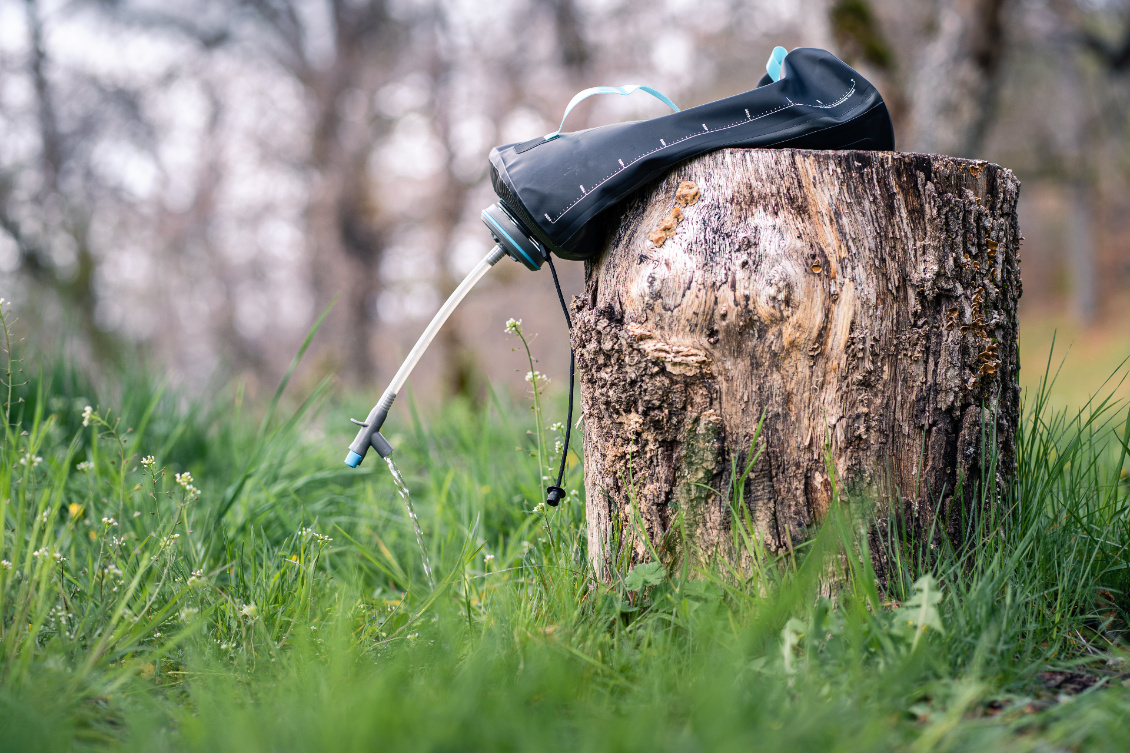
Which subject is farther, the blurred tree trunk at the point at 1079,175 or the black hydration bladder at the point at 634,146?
the blurred tree trunk at the point at 1079,175

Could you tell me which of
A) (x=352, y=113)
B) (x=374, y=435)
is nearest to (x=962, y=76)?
(x=374, y=435)

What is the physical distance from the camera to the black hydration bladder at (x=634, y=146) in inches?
64.8

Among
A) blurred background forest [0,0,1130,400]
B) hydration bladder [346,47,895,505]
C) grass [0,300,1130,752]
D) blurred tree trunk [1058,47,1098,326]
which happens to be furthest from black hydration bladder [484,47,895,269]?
blurred tree trunk [1058,47,1098,326]

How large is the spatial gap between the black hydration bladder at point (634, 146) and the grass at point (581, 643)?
0.45 meters

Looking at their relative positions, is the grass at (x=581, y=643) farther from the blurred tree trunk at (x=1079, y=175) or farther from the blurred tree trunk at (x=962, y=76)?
the blurred tree trunk at (x=1079, y=175)

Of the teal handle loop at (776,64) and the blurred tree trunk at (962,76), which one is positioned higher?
the blurred tree trunk at (962,76)

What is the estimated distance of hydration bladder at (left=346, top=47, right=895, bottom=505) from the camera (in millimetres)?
1647

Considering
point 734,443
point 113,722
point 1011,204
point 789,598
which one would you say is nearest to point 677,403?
point 734,443

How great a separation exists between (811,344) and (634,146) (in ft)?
2.09

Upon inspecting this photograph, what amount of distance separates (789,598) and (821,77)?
1354mm

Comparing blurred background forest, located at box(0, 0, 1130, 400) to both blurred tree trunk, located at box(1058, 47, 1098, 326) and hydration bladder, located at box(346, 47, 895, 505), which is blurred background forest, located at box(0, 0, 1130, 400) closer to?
blurred tree trunk, located at box(1058, 47, 1098, 326)

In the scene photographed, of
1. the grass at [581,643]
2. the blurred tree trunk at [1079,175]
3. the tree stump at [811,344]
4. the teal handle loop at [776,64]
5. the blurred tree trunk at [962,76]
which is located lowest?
the grass at [581,643]

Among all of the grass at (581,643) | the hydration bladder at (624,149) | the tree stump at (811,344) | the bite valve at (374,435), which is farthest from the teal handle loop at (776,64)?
the bite valve at (374,435)

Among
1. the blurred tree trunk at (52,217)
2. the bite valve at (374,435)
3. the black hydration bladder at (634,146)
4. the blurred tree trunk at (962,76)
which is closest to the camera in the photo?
the black hydration bladder at (634,146)
